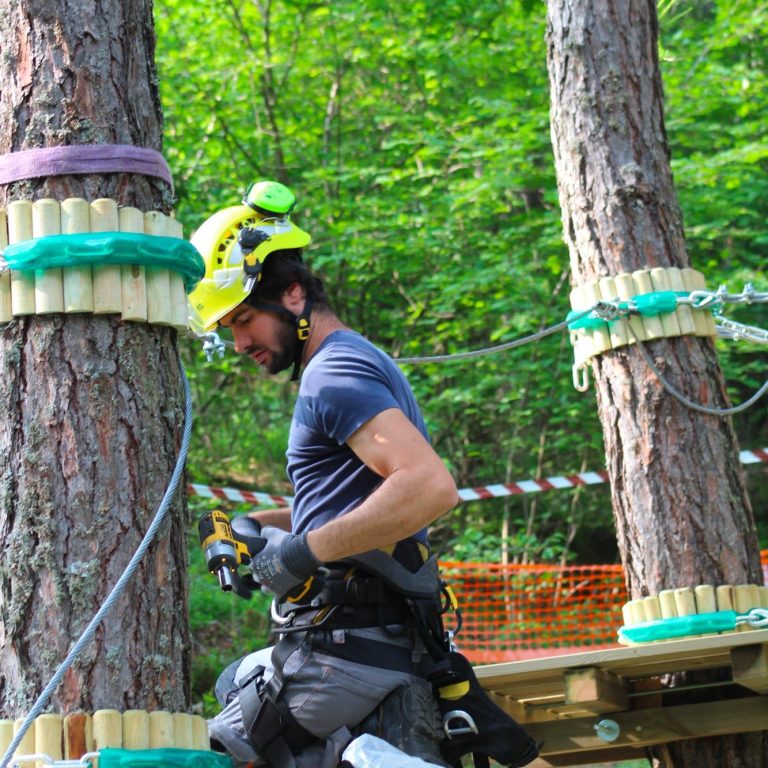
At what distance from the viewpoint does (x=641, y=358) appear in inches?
199

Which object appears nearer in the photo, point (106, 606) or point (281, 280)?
point (106, 606)

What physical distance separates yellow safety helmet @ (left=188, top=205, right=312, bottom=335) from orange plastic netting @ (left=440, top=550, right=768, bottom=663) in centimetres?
695

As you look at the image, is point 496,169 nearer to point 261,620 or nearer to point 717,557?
point 261,620

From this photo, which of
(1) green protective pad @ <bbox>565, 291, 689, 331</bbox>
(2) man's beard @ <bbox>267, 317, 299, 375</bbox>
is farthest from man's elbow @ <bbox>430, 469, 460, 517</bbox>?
(1) green protective pad @ <bbox>565, 291, 689, 331</bbox>

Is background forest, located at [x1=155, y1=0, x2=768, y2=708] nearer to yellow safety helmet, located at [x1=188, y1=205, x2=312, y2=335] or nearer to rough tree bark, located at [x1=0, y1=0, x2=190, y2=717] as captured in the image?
yellow safety helmet, located at [x1=188, y1=205, x2=312, y2=335]

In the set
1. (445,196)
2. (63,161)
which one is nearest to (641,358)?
(63,161)

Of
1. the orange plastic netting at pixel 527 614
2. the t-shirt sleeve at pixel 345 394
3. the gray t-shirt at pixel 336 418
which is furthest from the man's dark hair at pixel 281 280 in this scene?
the orange plastic netting at pixel 527 614

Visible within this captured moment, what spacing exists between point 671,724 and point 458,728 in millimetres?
1758

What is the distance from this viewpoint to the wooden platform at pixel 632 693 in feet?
13.8

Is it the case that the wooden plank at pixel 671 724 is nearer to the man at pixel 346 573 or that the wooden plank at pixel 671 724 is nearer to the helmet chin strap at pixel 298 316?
the man at pixel 346 573

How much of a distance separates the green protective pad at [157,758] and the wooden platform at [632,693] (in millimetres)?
1820

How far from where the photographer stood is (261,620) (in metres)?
11.6

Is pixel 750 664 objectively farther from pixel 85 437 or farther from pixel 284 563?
pixel 85 437

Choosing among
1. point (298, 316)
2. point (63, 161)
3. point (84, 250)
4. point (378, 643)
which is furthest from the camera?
point (298, 316)
